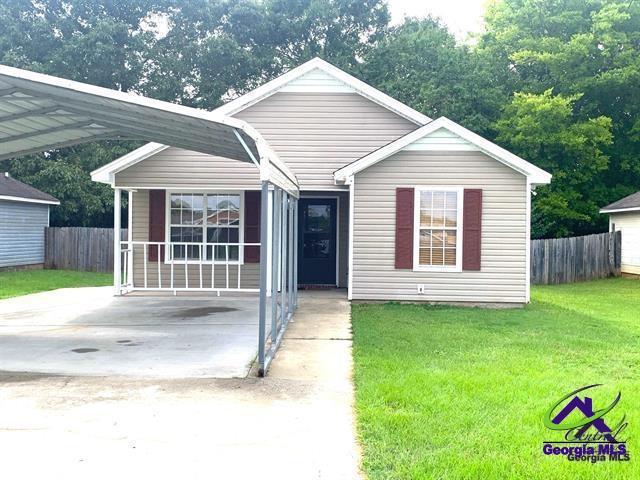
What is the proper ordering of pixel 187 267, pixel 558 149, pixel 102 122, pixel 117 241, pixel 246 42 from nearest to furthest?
pixel 102 122 → pixel 117 241 → pixel 187 267 → pixel 558 149 → pixel 246 42

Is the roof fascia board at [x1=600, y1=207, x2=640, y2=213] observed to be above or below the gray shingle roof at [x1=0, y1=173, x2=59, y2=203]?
below

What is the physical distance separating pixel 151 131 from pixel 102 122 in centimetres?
66

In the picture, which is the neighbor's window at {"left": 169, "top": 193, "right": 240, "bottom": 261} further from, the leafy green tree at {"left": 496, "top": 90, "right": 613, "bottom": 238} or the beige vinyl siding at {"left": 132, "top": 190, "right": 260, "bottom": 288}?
the leafy green tree at {"left": 496, "top": 90, "right": 613, "bottom": 238}

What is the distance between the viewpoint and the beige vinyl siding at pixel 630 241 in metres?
18.9

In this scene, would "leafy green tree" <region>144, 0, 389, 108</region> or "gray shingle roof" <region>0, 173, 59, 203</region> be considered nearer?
"gray shingle roof" <region>0, 173, 59, 203</region>

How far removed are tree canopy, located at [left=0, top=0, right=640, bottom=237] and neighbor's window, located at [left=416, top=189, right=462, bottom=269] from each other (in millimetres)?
13298

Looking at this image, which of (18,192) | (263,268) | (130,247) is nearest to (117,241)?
(130,247)

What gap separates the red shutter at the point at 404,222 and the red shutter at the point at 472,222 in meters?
0.92

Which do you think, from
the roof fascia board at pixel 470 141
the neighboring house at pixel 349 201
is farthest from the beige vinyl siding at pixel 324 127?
the roof fascia board at pixel 470 141

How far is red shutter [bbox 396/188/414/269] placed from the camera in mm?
11055

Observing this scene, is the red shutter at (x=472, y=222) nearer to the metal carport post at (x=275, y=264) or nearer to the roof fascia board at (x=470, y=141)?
the roof fascia board at (x=470, y=141)

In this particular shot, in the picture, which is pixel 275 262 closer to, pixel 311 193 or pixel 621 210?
pixel 311 193

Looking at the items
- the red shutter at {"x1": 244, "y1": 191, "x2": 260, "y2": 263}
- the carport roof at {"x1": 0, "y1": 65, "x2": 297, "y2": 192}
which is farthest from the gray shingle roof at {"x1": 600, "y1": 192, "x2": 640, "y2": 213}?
the carport roof at {"x1": 0, "y1": 65, "x2": 297, "y2": 192}

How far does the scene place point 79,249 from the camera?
2209 cm
